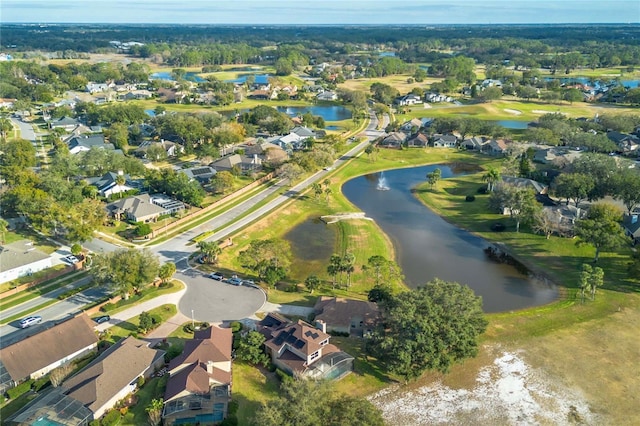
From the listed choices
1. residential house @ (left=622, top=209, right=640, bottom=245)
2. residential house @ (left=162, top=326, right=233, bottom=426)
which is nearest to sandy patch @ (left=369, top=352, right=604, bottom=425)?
residential house @ (left=162, top=326, right=233, bottom=426)

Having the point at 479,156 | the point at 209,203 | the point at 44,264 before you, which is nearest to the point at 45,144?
the point at 209,203

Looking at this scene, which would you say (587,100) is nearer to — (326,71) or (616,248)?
(326,71)

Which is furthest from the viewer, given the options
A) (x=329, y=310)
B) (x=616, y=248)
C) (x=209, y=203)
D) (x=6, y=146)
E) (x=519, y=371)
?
(x=6, y=146)

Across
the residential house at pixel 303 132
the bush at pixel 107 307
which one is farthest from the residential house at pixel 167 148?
the bush at pixel 107 307

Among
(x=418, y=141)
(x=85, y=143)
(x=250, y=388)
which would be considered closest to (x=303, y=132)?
(x=418, y=141)

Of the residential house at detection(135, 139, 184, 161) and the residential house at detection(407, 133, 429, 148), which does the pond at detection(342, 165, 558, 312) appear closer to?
the residential house at detection(407, 133, 429, 148)
